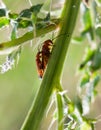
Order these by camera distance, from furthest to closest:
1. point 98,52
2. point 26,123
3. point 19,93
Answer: point 19,93
point 26,123
point 98,52

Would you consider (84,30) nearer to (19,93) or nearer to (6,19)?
(6,19)

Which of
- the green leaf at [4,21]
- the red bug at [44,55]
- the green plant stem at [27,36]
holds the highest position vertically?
the green leaf at [4,21]

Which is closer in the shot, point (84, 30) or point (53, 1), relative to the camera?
point (84, 30)

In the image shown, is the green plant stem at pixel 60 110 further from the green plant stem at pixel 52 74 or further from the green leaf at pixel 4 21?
the green leaf at pixel 4 21

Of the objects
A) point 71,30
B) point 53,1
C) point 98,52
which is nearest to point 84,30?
point 98,52

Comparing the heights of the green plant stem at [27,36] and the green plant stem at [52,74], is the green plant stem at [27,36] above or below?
above

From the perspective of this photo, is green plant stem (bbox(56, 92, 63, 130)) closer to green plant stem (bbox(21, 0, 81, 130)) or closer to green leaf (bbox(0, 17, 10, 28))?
green plant stem (bbox(21, 0, 81, 130))

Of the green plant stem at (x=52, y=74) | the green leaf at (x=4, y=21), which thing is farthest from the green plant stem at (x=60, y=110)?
the green leaf at (x=4, y=21)

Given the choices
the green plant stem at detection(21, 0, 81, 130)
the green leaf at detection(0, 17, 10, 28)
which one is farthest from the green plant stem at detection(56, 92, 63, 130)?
A: the green leaf at detection(0, 17, 10, 28)
